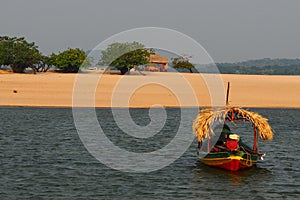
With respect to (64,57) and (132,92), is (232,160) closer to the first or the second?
(132,92)

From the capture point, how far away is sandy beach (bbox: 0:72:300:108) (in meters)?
72.1

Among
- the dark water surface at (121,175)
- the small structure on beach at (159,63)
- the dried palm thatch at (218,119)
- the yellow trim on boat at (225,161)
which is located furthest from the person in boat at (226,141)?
the small structure on beach at (159,63)

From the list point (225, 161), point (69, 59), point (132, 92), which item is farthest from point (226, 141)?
point (69, 59)

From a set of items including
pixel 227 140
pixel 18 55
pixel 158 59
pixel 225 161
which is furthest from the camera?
pixel 158 59

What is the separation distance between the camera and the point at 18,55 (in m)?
99.9

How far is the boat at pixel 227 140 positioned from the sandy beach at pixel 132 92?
38033 mm

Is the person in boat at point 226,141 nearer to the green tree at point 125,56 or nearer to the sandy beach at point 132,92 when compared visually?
the sandy beach at point 132,92

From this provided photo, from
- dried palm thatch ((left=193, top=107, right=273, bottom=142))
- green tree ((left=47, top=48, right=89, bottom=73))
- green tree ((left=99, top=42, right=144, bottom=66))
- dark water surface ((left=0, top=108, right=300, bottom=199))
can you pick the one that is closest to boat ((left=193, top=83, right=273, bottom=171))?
dried palm thatch ((left=193, top=107, right=273, bottom=142))

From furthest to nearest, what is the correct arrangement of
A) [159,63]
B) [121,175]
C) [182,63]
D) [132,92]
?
[159,63] → [182,63] → [132,92] → [121,175]

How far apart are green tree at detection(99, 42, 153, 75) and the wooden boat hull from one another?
73.0 meters

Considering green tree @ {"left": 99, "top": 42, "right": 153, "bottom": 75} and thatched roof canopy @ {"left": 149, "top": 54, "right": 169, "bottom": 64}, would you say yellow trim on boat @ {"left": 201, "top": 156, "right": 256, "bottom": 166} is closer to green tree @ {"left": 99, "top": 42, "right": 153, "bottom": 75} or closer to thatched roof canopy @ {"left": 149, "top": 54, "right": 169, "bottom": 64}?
green tree @ {"left": 99, "top": 42, "right": 153, "bottom": 75}

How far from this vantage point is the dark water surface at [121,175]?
25875 mm

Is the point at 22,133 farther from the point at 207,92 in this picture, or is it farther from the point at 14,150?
the point at 207,92

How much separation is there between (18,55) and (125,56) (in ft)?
62.8
